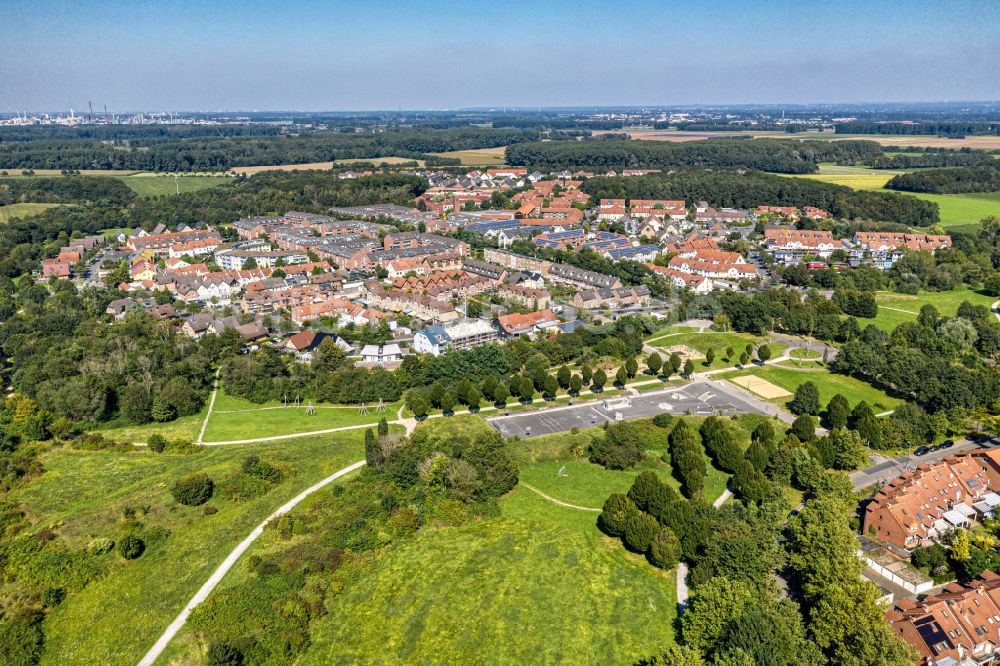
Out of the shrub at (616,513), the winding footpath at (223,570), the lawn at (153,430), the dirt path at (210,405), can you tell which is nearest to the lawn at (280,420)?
the dirt path at (210,405)

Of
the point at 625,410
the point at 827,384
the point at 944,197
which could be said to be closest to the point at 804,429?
the point at 625,410

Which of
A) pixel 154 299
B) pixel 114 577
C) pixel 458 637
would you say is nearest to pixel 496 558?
pixel 458 637

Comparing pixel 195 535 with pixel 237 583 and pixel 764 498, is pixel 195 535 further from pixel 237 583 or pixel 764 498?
pixel 764 498

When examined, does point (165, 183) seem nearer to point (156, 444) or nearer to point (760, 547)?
point (156, 444)

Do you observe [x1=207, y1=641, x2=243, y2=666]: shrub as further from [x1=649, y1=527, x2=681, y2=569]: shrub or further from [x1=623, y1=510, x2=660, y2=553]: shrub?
[x1=649, y1=527, x2=681, y2=569]: shrub

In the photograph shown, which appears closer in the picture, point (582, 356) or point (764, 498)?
point (764, 498)

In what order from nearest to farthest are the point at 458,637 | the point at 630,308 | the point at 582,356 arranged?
the point at 458,637
the point at 582,356
the point at 630,308
